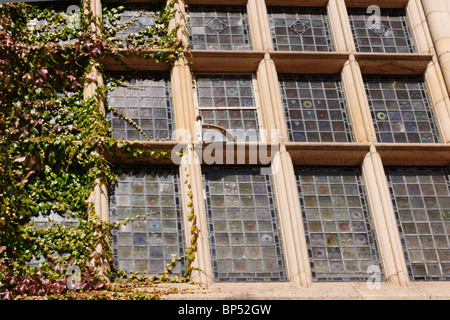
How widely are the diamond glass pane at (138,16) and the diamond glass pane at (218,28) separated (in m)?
0.49

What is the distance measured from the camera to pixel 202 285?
9.06 metres

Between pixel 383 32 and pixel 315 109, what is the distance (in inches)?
63.3

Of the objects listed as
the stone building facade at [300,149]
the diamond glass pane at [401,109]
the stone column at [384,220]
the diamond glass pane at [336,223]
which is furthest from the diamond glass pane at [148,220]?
the diamond glass pane at [401,109]

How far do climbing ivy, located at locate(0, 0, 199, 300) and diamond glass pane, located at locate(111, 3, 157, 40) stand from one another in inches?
2.6

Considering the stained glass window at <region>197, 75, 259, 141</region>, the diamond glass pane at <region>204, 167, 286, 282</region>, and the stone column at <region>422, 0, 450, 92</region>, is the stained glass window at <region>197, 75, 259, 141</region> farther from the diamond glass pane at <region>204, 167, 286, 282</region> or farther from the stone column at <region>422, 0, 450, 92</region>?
the stone column at <region>422, 0, 450, 92</region>

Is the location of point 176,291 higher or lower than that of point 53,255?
lower

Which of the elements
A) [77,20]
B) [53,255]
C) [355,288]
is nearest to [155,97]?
[77,20]

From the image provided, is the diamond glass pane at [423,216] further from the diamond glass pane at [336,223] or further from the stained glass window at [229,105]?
the stained glass window at [229,105]

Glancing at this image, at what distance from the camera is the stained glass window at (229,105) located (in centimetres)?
1045

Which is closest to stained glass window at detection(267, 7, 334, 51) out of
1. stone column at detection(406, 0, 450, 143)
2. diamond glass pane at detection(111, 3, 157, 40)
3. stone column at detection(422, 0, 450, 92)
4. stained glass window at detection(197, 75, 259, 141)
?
stained glass window at detection(197, 75, 259, 141)

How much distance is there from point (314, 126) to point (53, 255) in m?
3.38
